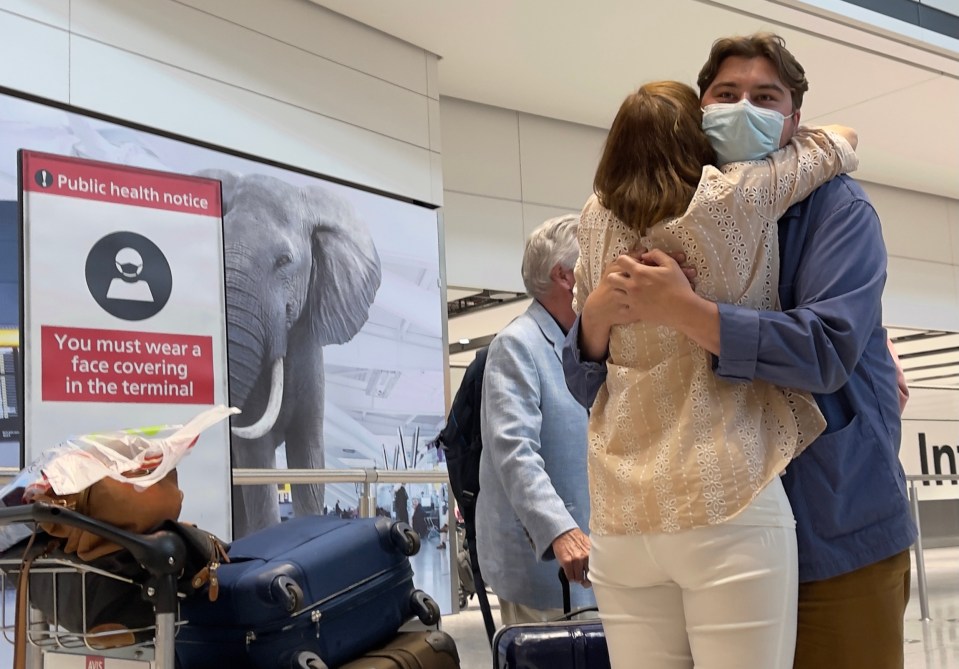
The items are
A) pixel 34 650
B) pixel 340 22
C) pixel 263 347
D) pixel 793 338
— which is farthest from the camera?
pixel 340 22

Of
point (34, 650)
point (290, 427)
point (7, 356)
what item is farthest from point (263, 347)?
point (34, 650)

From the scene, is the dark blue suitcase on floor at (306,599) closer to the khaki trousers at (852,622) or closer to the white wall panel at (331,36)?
the khaki trousers at (852,622)

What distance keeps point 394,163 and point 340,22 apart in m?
1.01

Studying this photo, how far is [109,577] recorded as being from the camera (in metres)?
1.61

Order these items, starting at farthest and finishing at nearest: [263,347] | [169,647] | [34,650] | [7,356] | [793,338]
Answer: [263,347] → [7,356] → [34,650] → [169,647] → [793,338]

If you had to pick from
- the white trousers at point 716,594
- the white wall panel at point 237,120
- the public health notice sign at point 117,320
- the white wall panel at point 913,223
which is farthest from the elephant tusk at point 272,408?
the white wall panel at point 913,223

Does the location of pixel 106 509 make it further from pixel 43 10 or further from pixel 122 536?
pixel 43 10

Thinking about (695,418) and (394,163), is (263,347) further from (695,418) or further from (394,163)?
(695,418)

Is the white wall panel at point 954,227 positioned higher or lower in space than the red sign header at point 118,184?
higher

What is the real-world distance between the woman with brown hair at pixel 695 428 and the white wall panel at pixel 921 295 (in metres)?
10.9

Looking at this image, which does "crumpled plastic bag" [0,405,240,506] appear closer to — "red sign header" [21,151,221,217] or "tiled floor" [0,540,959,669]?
"red sign header" [21,151,221,217]

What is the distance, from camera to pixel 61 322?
3.33 metres

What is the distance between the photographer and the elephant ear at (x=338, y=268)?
648cm

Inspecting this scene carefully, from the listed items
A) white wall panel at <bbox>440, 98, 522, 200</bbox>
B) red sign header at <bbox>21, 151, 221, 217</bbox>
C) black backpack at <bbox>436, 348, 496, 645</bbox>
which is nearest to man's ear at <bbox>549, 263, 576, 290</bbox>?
black backpack at <bbox>436, 348, 496, 645</bbox>
